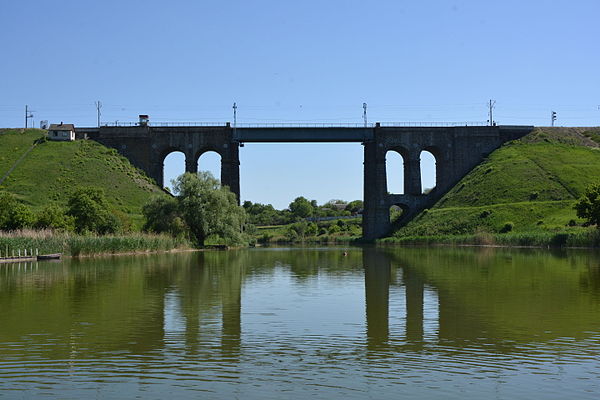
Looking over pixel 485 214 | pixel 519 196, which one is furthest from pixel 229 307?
pixel 519 196

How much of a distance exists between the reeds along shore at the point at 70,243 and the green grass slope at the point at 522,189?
50.1 m

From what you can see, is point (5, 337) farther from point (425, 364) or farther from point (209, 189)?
point (209, 189)

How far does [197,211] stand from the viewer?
8438 cm

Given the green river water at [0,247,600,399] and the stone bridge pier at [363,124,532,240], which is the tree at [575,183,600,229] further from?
the stone bridge pier at [363,124,532,240]

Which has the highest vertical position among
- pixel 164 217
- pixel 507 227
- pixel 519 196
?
pixel 519 196

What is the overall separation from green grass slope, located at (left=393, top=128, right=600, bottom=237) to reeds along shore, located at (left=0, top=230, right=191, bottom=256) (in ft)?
164

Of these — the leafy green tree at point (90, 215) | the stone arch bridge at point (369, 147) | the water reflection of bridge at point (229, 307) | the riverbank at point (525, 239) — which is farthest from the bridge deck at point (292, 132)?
the water reflection of bridge at point (229, 307)

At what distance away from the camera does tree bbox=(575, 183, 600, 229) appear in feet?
241

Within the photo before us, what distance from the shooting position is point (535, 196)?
361 feet

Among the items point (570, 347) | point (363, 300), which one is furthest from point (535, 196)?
point (570, 347)

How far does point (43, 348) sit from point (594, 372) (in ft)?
40.3

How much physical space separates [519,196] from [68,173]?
70.3m

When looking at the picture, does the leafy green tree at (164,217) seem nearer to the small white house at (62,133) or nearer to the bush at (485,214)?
the bush at (485,214)

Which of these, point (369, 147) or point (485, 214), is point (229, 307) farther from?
point (369, 147)
